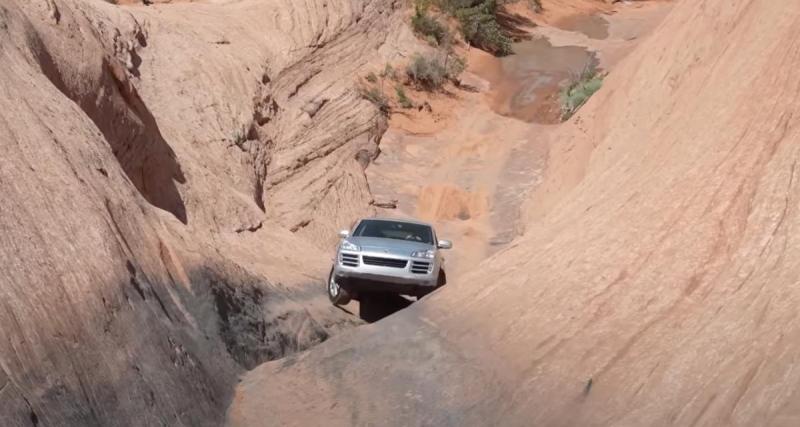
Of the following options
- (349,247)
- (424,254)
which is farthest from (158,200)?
(424,254)

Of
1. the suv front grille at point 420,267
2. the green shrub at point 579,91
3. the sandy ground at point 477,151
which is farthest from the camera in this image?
the green shrub at point 579,91

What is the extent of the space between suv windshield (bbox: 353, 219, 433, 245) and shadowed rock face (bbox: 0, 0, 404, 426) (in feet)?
4.31

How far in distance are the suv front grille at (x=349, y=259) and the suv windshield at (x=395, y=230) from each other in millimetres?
807

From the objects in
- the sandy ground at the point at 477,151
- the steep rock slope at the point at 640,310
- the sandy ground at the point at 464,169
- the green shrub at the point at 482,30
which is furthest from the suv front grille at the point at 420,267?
the green shrub at the point at 482,30

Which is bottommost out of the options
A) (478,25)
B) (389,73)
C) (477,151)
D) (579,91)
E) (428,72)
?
(477,151)

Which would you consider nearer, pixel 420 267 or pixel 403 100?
pixel 420 267

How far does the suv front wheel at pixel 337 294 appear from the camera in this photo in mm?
14961

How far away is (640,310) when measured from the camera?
9531 mm

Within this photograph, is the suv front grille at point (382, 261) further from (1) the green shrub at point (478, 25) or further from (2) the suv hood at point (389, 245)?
(1) the green shrub at point (478, 25)

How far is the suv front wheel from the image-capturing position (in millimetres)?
14961

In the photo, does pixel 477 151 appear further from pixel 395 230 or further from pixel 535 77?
pixel 395 230

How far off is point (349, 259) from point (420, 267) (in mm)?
1002

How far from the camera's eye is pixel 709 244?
Answer: 9.71 metres

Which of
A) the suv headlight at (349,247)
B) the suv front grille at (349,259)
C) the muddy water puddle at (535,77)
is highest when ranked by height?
the suv headlight at (349,247)
